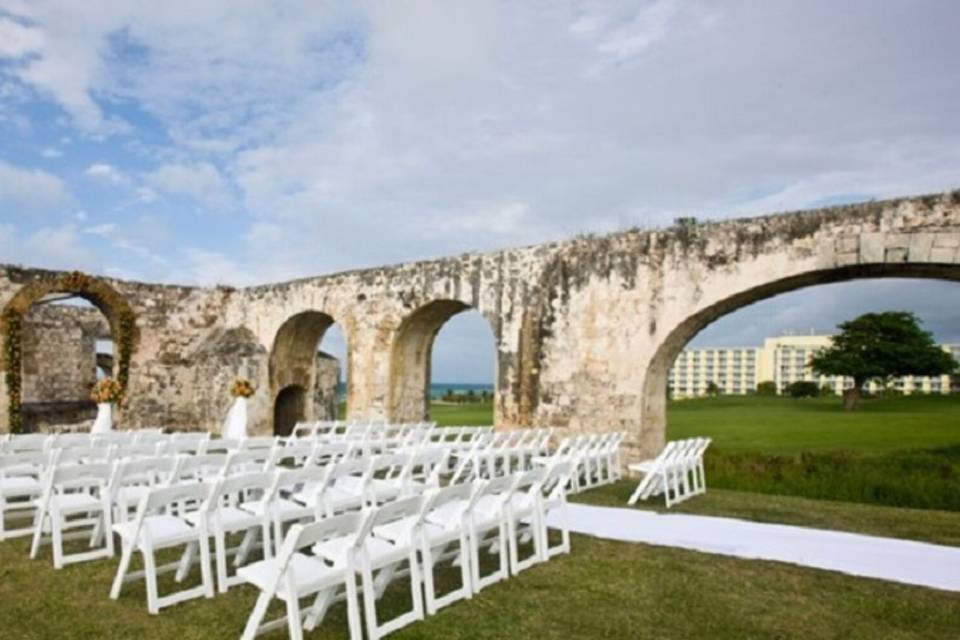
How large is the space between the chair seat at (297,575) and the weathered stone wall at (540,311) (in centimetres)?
805

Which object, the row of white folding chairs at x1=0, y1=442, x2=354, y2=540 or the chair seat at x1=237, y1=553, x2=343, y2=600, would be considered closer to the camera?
the chair seat at x1=237, y1=553, x2=343, y2=600

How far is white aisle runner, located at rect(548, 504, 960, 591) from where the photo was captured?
5289 millimetres

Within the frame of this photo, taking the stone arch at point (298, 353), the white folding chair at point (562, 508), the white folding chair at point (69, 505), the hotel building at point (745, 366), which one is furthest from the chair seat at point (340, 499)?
the hotel building at point (745, 366)

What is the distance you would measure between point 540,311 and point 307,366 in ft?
25.4

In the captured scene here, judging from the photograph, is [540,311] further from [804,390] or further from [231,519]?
[804,390]

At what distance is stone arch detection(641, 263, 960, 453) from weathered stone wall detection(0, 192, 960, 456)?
3 cm

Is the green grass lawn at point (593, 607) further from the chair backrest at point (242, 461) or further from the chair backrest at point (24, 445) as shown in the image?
the chair backrest at point (24, 445)

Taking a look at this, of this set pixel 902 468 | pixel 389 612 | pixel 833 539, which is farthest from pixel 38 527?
pixel 902 468

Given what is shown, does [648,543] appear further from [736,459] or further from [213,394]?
[213,394]

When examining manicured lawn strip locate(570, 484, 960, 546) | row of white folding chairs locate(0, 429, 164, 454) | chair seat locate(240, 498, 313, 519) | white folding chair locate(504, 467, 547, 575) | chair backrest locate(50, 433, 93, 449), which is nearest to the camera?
chair seat locate(240, 498, 313, 519)

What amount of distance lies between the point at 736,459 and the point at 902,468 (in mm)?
2886

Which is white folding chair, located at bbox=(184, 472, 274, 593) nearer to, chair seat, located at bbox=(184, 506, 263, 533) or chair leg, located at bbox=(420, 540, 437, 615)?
chair seat, located at bbox=(184, 506, 263, 533)

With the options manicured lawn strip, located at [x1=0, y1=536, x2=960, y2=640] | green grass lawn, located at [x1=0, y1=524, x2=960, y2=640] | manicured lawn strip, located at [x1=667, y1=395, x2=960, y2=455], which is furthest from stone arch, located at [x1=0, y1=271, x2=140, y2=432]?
manicured lawn strip, located at [x1=667, y1=395, x2=960, y2=455]

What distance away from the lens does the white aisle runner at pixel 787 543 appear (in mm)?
5289
